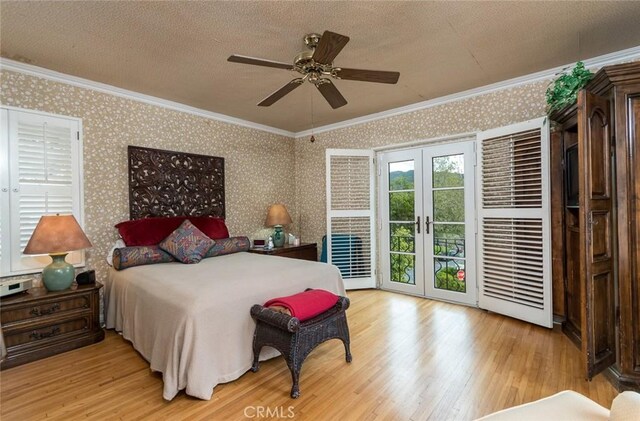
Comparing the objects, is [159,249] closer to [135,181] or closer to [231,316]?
[135,181]

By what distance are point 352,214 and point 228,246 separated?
182cm

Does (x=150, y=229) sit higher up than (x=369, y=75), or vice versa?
(x=369, y=75)

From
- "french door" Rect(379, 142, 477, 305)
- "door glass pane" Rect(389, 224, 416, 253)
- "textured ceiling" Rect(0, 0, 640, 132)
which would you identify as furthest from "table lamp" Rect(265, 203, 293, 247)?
"textured ceiling" Rect(0, 0, 640, 132)

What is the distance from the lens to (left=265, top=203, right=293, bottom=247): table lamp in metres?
4.54

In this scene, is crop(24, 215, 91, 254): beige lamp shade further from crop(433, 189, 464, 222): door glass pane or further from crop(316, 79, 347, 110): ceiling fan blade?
crop(433, 189, 464, 222): door glass pane

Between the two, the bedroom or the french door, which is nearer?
the bedroom

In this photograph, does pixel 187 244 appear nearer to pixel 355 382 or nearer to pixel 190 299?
pixel 190 299

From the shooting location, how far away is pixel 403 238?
4.36 metres

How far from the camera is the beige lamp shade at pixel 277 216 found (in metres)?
4.60

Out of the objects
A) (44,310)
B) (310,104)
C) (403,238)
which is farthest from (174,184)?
(403,238)

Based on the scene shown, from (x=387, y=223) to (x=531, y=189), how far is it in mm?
1902

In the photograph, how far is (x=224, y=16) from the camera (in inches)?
83.3

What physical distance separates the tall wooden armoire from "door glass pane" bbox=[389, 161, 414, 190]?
2.18 metres

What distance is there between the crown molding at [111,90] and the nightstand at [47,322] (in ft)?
6.62
